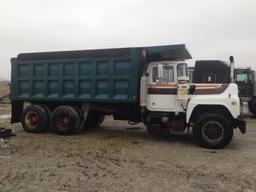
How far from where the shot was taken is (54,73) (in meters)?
11.9

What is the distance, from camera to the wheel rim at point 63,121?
456 inches

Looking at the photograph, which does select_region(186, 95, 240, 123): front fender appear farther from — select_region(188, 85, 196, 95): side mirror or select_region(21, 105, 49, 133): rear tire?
select_region(21, 105, 49, 133): rear tire

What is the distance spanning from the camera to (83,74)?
11.4 metres

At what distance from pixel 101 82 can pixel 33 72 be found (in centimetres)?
279

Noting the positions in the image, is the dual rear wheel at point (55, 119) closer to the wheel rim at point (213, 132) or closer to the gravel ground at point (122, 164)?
the gravel ground at point (122, 164)

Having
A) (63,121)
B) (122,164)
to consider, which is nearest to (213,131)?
(122,164)

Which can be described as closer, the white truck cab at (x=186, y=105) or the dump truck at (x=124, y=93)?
the white truck cab at (x=186, y=105)

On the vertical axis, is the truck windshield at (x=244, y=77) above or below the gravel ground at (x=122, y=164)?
above

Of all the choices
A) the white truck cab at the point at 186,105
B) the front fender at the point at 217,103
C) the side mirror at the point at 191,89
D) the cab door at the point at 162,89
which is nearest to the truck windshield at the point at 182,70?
the white truck cab at the point at 186,105

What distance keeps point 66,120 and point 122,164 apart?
14.9 feet

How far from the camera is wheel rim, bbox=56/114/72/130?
11.6 meters

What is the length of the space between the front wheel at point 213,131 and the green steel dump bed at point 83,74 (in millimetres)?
2174

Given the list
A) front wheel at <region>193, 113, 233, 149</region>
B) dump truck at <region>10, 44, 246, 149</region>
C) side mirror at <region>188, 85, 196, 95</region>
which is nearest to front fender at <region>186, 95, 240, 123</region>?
→ dump truck at <region>10, 44, 246, 149</region>

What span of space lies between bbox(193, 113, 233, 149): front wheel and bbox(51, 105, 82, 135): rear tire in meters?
4.07
